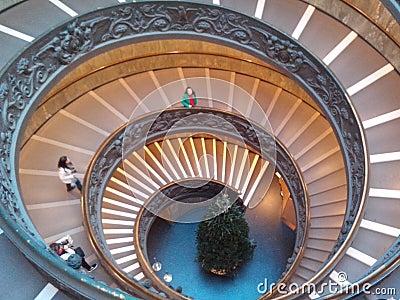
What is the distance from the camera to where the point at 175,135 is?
1185cm

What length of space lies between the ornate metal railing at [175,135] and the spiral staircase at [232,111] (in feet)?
0.77

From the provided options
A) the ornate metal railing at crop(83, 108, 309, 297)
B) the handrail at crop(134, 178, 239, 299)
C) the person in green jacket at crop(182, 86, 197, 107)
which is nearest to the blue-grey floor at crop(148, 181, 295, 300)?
the handrail at crop(134, 178, 239, 299)

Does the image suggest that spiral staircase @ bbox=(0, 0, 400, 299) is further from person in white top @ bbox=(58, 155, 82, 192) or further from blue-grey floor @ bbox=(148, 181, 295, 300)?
blue-grey floor @ bbox=(148, 181, 295, 300)

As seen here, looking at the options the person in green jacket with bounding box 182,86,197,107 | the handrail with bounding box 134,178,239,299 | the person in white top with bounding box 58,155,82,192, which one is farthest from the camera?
the person in green jacket with bounding box 182,86,197,107

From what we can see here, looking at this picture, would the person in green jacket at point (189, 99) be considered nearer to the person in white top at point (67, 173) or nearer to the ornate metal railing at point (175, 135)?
the ornate metal railing at point (175, 135)

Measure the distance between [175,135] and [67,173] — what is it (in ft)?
11.5

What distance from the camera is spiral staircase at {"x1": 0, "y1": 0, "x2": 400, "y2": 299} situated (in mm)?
7516

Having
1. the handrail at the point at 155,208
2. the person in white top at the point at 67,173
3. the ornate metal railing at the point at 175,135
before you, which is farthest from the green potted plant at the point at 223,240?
the person in white top at the point at 67,173

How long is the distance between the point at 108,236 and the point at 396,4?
766cm

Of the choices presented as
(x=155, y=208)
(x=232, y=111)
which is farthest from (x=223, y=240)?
(x=232, y=111)

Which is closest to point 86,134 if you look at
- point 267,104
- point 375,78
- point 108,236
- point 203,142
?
point 108,236

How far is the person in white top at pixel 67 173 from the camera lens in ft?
29.6

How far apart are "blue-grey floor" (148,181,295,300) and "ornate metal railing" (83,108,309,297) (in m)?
1.25

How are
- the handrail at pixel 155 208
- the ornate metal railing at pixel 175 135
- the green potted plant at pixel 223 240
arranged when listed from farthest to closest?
the green potted plant at pixel 223 240
the handrail at pixel 155 208
the ornate metal railing at pixel 175 135
